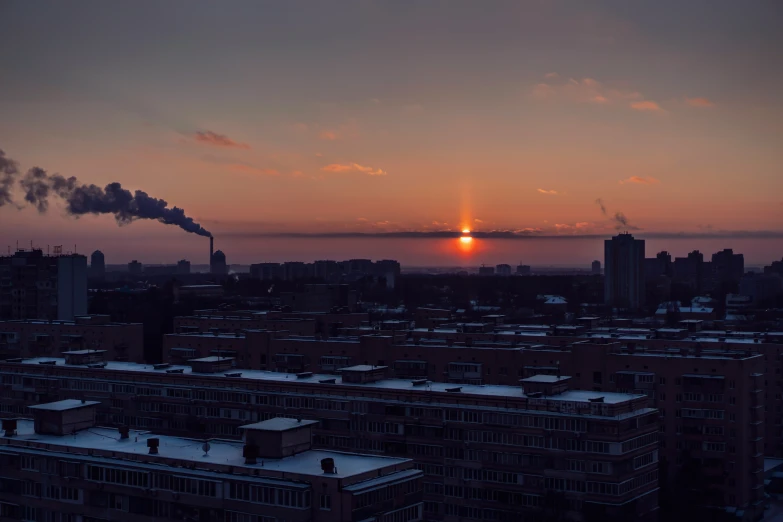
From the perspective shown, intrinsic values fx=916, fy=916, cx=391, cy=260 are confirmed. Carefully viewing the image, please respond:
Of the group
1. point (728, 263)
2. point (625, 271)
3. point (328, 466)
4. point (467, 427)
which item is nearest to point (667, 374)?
point (467, 427)

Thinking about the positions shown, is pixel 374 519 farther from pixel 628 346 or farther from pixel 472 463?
pixel 628 346

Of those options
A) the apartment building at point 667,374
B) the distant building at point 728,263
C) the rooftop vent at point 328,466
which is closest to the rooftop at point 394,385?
the apartment building at point 667,374

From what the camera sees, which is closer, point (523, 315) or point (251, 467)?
point (251, 467)

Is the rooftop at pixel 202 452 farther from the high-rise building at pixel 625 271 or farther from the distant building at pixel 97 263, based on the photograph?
the distant building at pixel 97 263

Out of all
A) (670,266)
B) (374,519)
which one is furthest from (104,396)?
(670,266)

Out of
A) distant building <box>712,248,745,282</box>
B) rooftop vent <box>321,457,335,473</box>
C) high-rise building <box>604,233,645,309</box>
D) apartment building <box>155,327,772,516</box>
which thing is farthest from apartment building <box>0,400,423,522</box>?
distant building <box>712,248,745,282</box>
